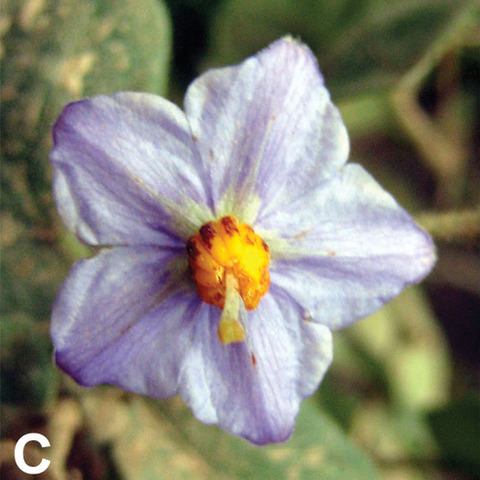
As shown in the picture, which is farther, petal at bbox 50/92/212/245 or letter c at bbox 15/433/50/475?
letter c at bbox 15/433/50/475

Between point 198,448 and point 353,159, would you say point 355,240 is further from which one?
point 353,159

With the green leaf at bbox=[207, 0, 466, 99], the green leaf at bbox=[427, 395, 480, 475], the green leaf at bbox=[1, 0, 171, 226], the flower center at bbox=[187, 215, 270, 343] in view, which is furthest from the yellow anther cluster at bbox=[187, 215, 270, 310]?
the green leaf at bbox=[427, 395, 480, 475]

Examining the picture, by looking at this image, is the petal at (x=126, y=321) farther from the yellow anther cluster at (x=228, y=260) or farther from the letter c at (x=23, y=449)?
the letter c at (x=23, y=449)

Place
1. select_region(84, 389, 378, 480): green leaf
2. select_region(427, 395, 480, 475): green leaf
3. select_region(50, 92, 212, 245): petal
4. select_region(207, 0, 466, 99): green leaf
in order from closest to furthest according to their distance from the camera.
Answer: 1. select_region(50, 92, 212, 245): petal
2. select_region(84, 389, 378, 480): green leaf
3. select_region(207, 0, 466, 99): green leaf
4. select_region(427, 395, 480, 475): green leaf

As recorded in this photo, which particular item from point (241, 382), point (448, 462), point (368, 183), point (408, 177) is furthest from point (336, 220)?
point (408, 177)

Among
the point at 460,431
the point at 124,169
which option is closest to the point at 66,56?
the point at 124,169

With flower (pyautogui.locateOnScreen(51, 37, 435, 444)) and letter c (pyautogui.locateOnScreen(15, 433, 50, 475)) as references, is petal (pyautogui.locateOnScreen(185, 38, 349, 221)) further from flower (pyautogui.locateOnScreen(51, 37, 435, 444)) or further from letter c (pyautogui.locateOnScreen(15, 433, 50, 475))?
letter c (pyautogui.locateOnScreen(15, 433, 50, 475))

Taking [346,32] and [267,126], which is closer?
[267,126]
